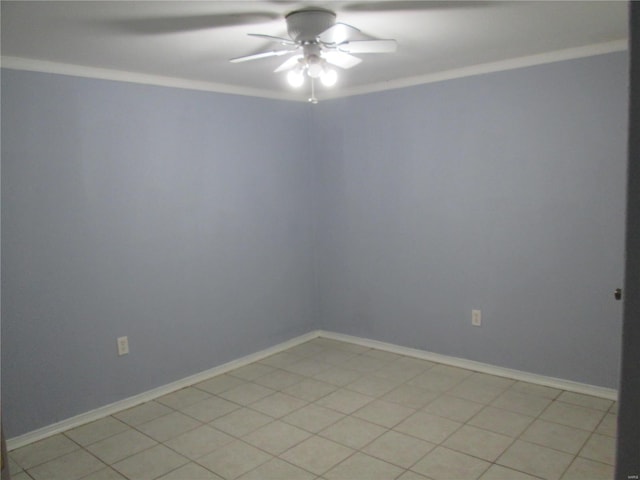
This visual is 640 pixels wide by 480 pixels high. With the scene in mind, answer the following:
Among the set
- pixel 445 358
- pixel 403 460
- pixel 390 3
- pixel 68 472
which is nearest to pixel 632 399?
pixel 390 3

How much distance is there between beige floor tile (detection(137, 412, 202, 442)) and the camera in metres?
2.79

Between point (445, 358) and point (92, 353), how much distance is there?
2467 millimetres

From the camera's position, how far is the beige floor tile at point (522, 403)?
2.91 meters

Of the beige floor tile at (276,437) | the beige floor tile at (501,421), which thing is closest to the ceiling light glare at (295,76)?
the beige floor tile at (276,437)

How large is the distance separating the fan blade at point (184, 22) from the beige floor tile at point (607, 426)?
269 cm

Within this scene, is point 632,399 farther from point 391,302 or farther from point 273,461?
point 391,302

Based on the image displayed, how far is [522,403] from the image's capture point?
301 centimetres

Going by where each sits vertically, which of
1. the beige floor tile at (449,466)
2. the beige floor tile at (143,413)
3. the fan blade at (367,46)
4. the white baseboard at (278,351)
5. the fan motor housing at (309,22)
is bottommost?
the beige floor tile at (449,466)

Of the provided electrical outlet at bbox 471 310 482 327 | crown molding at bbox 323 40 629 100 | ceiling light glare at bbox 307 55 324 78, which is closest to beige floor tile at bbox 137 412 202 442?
electrical outlet at bbox 471 310 482 327

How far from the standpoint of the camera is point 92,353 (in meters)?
2.99

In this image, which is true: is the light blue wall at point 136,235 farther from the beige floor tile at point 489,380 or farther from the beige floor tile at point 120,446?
the beige floor tile at point 489,380

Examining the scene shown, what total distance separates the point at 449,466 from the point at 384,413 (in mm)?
632

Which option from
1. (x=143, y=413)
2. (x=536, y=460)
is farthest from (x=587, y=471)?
(x=143, y=413)

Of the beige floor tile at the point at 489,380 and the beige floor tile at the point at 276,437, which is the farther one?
the beige floor tile at the point at 489,380
